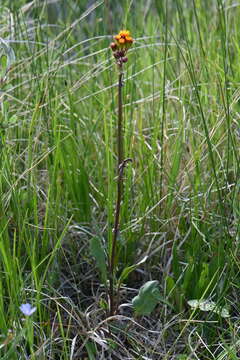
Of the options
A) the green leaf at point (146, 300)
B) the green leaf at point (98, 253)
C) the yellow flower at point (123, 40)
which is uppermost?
the yellow flower at point (123, 40)

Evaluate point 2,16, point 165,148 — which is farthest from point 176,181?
point 2,16

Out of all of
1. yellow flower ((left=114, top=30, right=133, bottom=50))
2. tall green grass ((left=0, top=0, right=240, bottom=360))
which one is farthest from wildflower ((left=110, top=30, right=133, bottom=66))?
tall green grass ((left=0, top=0, right=240, bottom=360))

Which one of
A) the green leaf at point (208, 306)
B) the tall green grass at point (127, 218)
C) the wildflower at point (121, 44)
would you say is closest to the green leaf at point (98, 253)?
the tall green grass at point (127, 218)

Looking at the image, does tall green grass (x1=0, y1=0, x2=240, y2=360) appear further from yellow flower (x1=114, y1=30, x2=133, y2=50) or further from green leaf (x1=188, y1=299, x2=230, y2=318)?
yellow flower (x1=114, y1=30, x2=133, y2=50)

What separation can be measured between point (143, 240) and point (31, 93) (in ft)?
1.69

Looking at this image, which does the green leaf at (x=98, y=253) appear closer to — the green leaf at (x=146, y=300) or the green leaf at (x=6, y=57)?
the green leaf at (x=146, y=300)

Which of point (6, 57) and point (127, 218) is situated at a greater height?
point (6, 57)

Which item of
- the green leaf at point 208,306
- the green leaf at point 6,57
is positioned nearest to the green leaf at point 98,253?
the green leaf at point 208,306

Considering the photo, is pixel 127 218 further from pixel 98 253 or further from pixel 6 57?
pixel 6 57

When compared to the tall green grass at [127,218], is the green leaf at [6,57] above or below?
above

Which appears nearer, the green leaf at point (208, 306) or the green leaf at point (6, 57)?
the green leaf at point (208, 306)

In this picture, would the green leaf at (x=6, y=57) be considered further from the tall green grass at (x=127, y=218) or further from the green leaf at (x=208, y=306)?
the green leaf at (x=208, y=306)

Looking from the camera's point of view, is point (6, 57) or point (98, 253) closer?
point (98, 253)

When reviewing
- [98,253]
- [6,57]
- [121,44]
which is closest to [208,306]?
[98,253]
